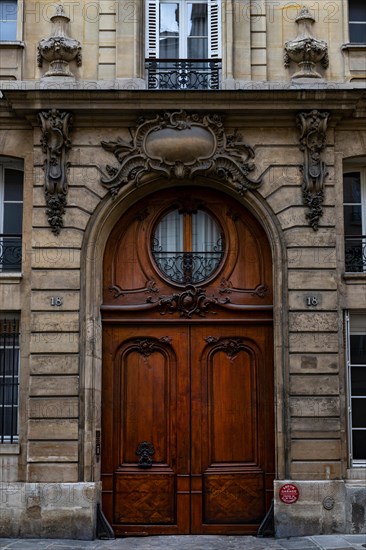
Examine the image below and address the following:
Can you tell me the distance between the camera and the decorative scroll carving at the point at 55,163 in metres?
11.6

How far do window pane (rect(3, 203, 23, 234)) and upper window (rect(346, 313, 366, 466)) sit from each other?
16.1 feet

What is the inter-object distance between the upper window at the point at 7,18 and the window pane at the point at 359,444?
7597 mm

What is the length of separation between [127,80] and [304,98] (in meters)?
2.51

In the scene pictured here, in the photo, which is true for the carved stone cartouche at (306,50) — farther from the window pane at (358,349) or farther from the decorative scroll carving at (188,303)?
the window pane at (358,349)

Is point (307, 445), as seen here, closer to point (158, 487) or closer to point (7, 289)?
point (158, 487)

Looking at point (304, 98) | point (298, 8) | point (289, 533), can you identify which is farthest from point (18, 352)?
point (298, 8)

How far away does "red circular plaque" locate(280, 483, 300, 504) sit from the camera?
11.1 meters

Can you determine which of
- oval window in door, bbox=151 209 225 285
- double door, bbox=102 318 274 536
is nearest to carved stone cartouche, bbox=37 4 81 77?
oval window in door, bbox=151 209 225 285

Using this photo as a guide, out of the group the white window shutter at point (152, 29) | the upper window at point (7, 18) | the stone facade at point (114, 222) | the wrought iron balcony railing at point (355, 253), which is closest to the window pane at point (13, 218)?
the stone facade at point (114, 222)

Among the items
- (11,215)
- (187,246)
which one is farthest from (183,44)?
(11,215)

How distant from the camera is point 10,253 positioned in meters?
12.0

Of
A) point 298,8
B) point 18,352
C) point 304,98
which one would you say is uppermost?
point 298,8

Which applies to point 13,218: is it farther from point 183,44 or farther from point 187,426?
point 187,426

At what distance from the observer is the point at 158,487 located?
11.6 metres
